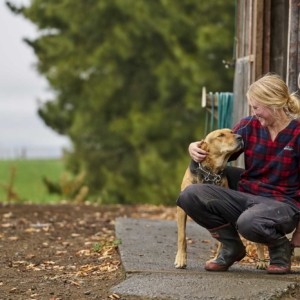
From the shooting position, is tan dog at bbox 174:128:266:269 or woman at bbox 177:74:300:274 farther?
tan dog at bbox 174:128:266:269

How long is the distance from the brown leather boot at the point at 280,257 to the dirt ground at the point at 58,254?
40 centimetres

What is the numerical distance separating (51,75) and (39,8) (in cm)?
188

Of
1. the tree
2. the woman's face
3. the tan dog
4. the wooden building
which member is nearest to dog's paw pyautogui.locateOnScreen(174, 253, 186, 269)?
the tan dog

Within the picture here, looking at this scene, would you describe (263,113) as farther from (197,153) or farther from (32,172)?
(32,172)

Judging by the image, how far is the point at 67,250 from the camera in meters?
8.69

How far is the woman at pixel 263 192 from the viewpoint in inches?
253

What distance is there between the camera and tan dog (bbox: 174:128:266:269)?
670 centimetres

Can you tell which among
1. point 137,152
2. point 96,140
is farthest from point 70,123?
point 137,152

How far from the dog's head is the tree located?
15129 mm

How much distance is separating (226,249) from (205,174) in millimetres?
549

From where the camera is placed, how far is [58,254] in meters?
8.42

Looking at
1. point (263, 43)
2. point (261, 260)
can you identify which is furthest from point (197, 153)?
point (263, 43)

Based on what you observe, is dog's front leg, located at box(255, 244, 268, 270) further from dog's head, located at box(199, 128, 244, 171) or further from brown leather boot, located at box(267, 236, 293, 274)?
dog's head, located at box(199, 128, 244, 171)

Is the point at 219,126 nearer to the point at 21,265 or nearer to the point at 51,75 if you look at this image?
the point at 21,265
